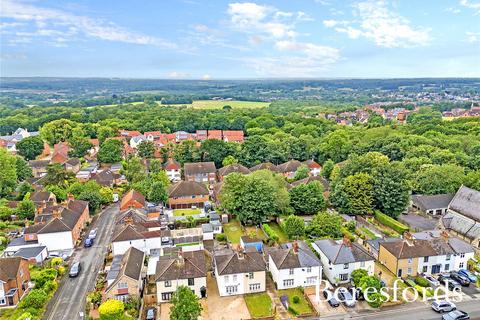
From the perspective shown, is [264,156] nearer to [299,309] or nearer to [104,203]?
[104,203]

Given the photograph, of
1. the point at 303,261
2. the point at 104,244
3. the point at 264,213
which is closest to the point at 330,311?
the point at 303,261

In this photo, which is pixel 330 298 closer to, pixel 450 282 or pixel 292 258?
pixel 292 258

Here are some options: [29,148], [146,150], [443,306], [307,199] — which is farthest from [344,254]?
[29,148]

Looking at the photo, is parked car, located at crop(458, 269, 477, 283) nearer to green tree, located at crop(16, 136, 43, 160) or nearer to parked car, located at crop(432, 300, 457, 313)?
parked car, located at crop(432, 300, 457, 313)

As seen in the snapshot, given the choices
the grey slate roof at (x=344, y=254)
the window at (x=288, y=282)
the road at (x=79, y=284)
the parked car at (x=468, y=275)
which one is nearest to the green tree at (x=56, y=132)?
the road at (x=79, y=284)

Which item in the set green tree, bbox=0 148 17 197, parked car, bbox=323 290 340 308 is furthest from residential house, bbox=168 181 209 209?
parked car, bbox=323 290 340 308

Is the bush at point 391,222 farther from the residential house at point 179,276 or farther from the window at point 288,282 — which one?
the residential house at point 179,276
